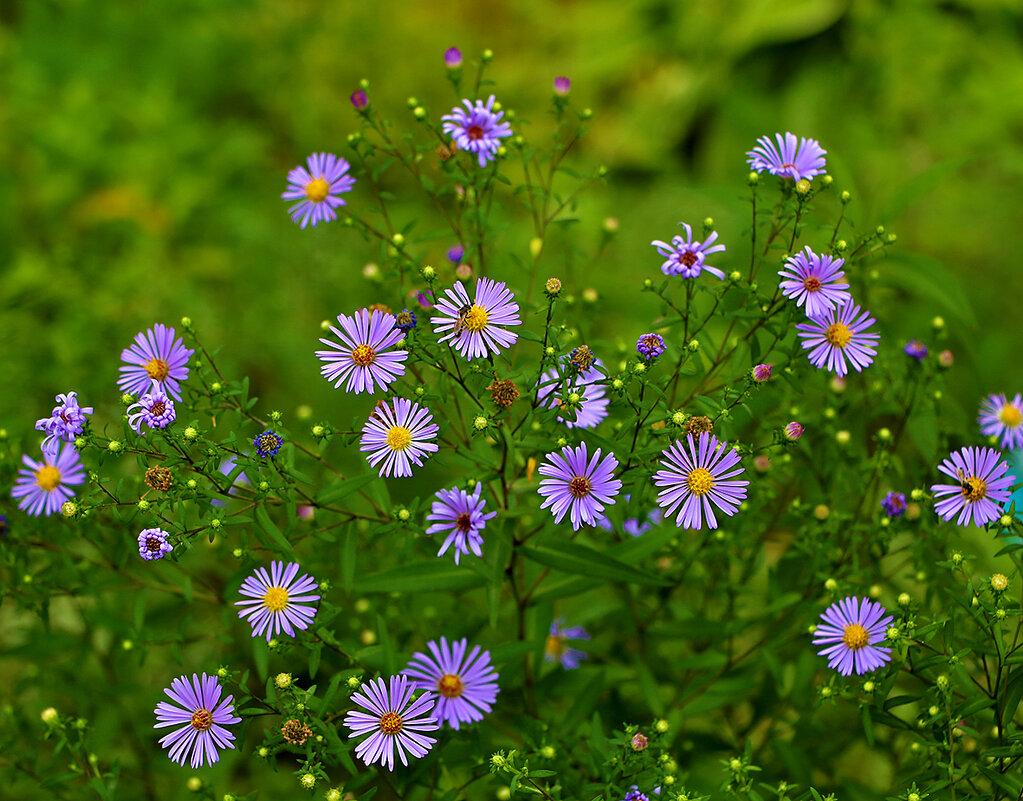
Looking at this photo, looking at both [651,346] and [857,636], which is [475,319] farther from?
[857,636]

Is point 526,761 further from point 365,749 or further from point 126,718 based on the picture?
point 126,718

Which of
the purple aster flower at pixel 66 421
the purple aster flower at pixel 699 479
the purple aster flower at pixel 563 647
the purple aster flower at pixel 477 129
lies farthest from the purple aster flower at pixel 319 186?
the purple aster flower at pixel 563 647

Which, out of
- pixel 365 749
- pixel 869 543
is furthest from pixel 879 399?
pixel 365 749

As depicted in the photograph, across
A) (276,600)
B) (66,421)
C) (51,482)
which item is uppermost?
(51,482)

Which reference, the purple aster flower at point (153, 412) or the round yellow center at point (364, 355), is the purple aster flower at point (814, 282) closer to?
the round yellow center at point (364, 355)

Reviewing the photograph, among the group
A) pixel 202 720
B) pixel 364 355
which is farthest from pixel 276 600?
pixel 364 355

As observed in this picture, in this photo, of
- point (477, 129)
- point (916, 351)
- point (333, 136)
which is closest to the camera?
point (477, 129)
